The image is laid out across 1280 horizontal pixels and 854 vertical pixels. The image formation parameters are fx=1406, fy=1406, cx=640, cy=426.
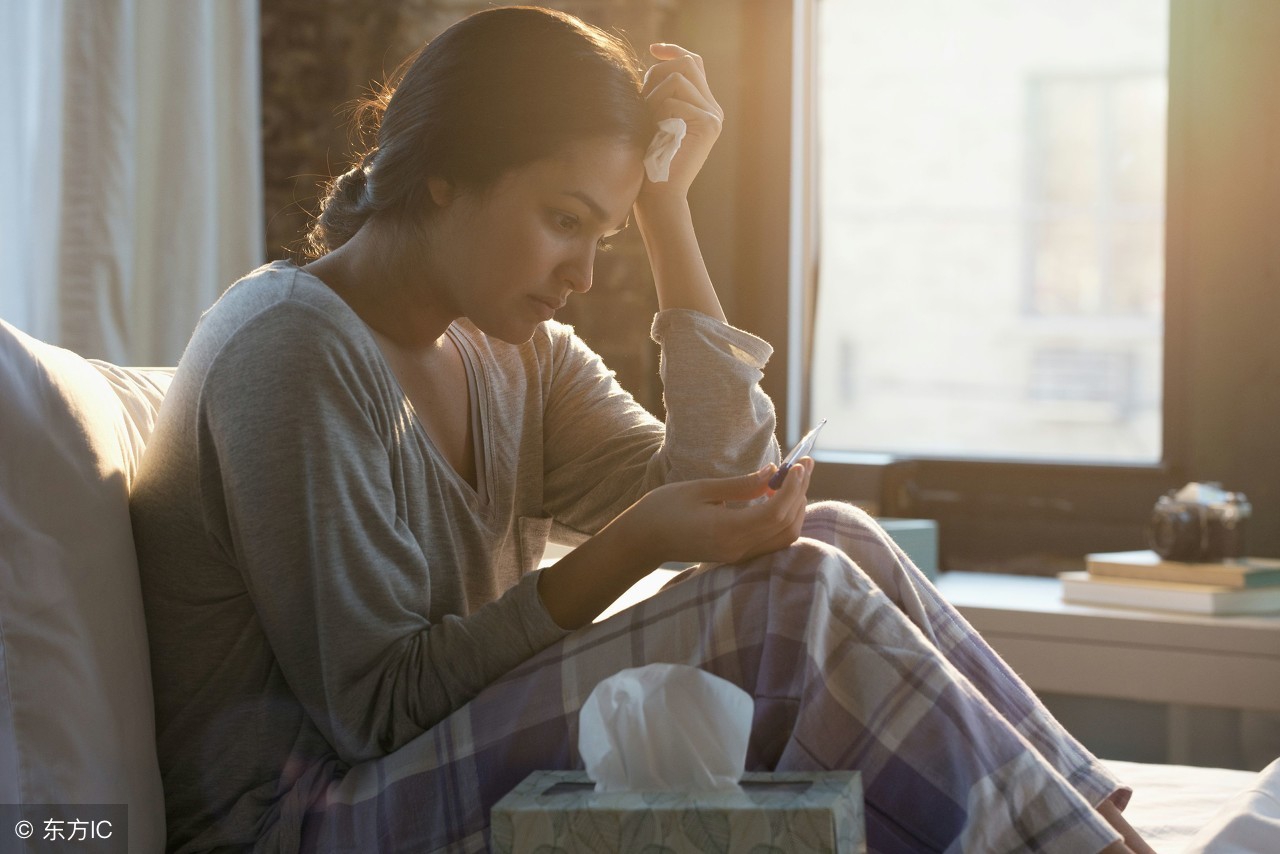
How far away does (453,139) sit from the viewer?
1.37 metres

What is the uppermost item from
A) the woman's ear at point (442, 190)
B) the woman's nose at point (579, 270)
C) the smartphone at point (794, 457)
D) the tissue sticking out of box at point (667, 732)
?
the woman's ear at point (442, 190)

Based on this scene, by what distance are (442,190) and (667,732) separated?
2.19 ft

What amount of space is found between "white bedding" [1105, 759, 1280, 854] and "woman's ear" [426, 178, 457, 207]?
88cm

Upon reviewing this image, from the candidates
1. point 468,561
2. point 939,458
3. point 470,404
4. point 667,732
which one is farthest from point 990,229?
point 667,732

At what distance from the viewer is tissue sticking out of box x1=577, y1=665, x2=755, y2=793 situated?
94 cm

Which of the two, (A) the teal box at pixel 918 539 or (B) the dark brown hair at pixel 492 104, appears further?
(A) the teal box at pixel 918 539

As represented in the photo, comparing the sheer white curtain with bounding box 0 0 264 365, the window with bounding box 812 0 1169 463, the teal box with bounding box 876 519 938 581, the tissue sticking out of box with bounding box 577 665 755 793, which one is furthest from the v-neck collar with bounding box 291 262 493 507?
the window with bounding box 812 0 1169 463

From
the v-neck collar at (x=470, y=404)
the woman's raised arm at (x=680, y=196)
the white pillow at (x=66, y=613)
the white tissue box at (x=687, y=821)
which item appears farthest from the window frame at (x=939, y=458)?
the white tissue box at (x=687, y=821)

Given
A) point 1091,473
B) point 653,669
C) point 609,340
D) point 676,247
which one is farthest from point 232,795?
point 1091,473

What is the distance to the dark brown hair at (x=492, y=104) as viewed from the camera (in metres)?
1.36

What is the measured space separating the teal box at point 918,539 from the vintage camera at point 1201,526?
1.20ft

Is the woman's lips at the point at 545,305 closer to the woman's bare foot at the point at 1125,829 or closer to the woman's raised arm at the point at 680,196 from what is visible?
the woman's raised arm at the point at 680,196

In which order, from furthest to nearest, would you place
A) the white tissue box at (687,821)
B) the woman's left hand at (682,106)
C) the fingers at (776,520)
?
the woman's left hand at (682,106) → the fingers at (776,520) → the white tissue box at (687,821)

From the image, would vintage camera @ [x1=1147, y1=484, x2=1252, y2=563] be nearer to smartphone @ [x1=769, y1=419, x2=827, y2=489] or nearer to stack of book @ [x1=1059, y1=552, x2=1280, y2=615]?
stack of book @ [x1=1059, y1=552, x2=1280, y2=615]
